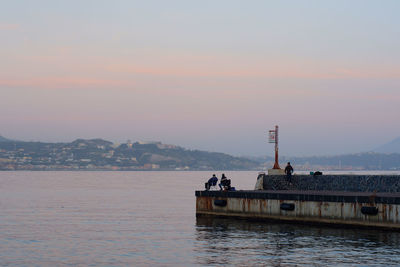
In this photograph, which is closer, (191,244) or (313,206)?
(191,244)

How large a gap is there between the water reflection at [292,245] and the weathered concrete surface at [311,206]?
0.85 m

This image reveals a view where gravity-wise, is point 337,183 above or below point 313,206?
above

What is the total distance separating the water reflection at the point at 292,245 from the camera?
32.1 m

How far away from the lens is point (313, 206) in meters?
46.2

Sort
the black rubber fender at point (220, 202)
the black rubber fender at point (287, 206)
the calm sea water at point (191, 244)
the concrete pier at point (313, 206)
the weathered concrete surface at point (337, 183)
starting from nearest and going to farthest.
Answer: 1. the calm sea water at point (191, 244)
2. the concrete pier at point (313, 206)
3. the black rubber fender at point (287, 206)
4. the weathered concrete surface at point (337, 183)
5. the black rubber fender at point (220, 202)

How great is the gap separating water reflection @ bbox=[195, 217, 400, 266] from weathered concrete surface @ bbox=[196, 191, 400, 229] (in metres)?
0.85

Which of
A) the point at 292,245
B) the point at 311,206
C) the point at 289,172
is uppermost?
the point at 289,172

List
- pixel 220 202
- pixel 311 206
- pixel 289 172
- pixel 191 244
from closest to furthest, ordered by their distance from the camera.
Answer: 1. pixel 191 244
2. pixel 311 206
3. pixel 220 202
4. pixel 289 172

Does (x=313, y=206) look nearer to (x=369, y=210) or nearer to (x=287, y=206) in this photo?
(x=287, y=206)

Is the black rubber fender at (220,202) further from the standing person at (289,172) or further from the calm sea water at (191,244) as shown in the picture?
the standing person at (289,172)

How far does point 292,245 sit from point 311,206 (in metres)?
9.53

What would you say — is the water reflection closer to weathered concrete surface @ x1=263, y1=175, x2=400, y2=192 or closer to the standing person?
weathered concrete surface @ x1=263, y1=175, x2=400, y2=192

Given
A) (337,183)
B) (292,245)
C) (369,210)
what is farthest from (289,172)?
(292,245)

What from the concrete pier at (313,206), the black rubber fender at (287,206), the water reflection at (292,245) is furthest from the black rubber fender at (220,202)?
the black rubber fender at (287,206)
